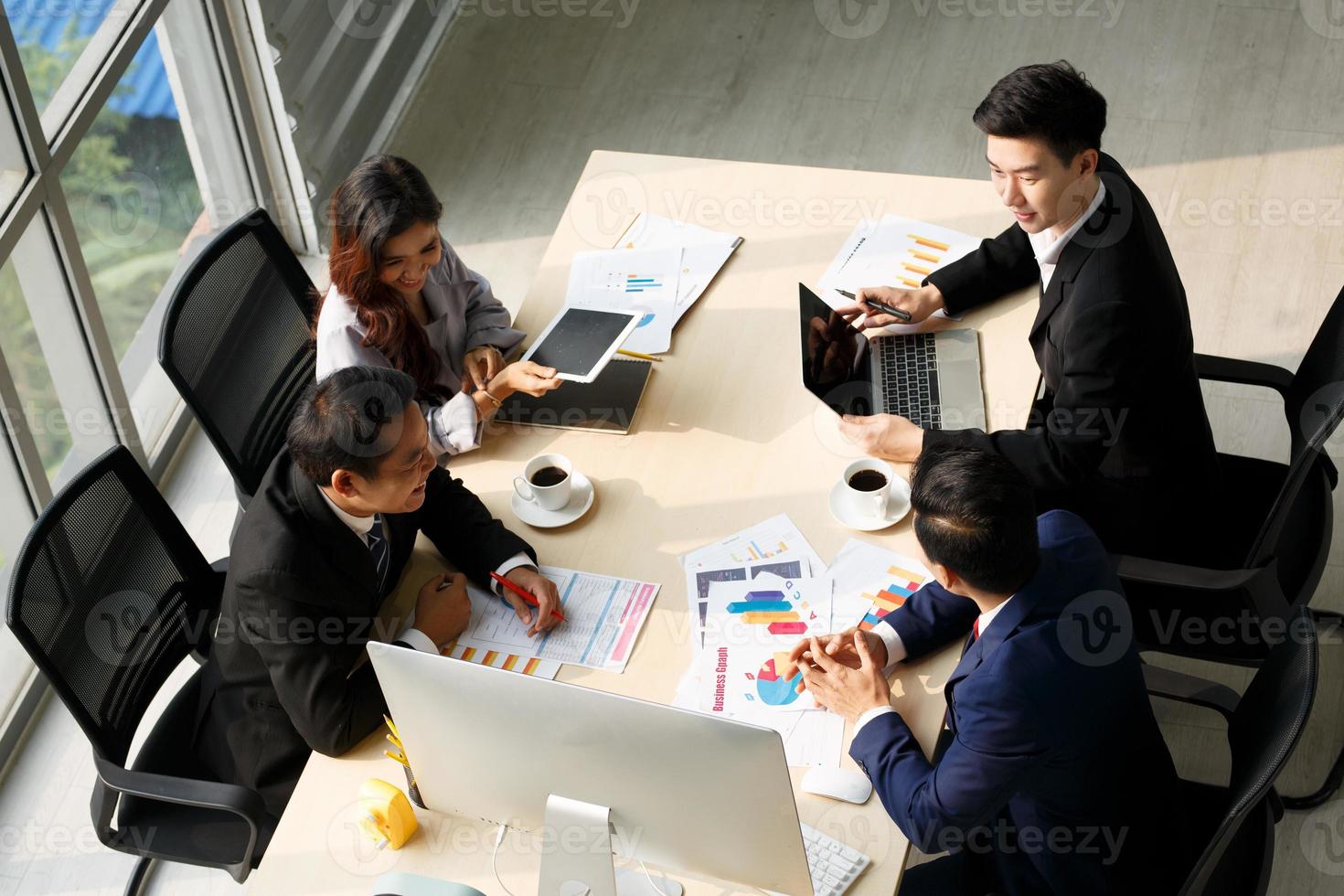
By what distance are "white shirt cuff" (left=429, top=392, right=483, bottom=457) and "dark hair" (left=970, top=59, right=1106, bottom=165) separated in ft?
3.81

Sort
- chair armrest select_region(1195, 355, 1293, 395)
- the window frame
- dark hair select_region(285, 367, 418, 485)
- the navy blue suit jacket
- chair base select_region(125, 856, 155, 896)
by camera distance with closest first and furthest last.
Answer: the navy blue suit jacket
dark hair select_region(285, 367, 418, 485)
chair armrest select_region(1195, 355, 1293, 395)
chair base select_region(125, 856, 155, 896)
the window frame

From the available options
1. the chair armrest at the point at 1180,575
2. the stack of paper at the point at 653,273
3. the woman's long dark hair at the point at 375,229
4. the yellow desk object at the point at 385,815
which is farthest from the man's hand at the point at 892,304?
the yellow desk object at the point at 385,815

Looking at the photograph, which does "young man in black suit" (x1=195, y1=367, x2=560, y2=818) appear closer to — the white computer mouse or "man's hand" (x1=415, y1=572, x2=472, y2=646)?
"man's hand" (x1=415, y1=572, x2=472, y2=646)

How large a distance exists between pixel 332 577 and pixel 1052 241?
1545mm

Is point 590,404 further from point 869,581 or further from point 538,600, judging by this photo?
point 869,581

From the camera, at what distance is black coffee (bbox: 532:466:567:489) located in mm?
2621

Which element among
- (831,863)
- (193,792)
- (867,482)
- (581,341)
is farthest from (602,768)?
(581,341)

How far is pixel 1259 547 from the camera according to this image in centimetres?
252

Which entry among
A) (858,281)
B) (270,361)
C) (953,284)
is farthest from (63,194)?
(953,284)

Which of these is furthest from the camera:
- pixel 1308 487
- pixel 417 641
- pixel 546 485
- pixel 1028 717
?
pixel 1308 487

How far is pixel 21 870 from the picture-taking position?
3039 millimetres

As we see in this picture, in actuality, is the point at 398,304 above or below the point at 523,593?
above

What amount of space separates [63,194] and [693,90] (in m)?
A: 2.51

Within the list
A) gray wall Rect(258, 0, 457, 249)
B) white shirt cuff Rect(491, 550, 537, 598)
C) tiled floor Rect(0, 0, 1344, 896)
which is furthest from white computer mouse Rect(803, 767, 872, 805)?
gray wall Rect(258, 0, 457, 249)
